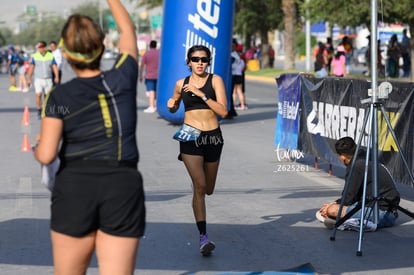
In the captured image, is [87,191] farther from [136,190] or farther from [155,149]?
[155,149]

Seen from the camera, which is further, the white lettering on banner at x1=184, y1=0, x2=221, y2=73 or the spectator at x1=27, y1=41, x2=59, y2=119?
the spectator at x1=27, y1=41, x2=59, y2=119

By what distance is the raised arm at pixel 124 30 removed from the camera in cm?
466

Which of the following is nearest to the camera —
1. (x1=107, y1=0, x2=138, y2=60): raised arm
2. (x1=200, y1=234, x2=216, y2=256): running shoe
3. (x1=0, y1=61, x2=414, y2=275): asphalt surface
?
(x1=107, y1=0, x2=138, y2=60): raised arm

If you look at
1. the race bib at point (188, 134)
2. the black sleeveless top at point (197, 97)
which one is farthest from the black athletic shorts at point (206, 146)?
the black sleeveless top at point (197, 97)

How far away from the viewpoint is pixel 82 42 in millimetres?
4344

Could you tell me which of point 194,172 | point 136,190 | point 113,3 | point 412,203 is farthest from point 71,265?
point 412,203

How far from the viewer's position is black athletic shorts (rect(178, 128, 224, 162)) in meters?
7.87

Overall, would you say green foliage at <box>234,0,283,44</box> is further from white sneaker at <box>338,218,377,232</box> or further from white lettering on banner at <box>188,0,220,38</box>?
white sneaker at <box>338,218,377,232</box>

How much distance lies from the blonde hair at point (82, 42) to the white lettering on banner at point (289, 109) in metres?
9.39

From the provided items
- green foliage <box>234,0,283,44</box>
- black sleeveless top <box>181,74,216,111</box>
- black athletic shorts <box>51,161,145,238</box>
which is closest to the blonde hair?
black athletic shorts <box>51,161,145,238</box>

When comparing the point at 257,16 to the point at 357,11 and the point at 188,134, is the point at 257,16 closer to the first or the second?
the point at 357,11

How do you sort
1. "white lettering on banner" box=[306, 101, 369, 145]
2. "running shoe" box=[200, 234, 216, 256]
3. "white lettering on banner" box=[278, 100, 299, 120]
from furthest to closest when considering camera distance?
"white lettering on banner" box=[278, 100, 299, 120] < "white lettering on banner" box=[306, 101, 369, 145] < "running shoe" box=[200, 234, 216, 256]

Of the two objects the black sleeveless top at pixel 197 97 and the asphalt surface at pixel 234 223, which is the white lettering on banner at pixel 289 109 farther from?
the black sleeveless top at pixel 197 97

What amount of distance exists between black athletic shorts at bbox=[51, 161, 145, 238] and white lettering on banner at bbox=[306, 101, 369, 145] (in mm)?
6705
